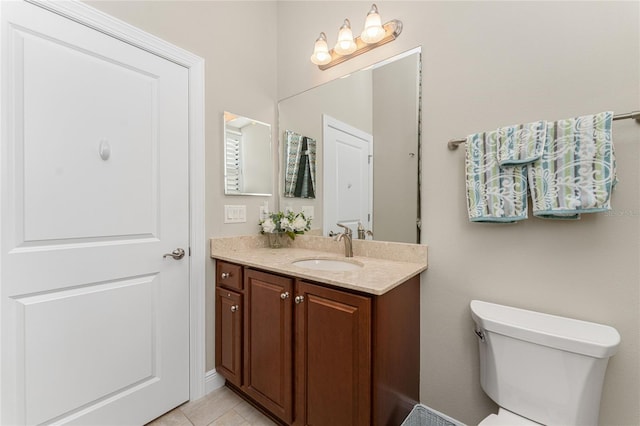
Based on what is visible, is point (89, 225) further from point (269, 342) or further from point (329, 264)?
point (329, 264)

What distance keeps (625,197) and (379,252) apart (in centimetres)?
104

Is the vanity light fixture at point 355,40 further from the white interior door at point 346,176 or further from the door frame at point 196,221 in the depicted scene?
the door frame at point 196,221

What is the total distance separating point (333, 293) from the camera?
1.12 m

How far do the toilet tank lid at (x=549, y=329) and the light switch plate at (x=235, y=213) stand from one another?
1499mm

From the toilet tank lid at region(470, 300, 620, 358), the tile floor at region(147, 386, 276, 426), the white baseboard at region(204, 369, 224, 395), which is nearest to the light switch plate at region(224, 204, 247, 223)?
the white baseboard at region(204, 369, 224, 395)

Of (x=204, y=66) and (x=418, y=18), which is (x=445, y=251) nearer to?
(x=418, y=18)

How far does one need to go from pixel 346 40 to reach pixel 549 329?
69.3 inches

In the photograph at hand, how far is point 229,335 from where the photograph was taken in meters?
1.63

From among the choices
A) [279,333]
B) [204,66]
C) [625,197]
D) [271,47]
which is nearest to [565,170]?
[625,197]

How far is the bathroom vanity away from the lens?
3.43ft

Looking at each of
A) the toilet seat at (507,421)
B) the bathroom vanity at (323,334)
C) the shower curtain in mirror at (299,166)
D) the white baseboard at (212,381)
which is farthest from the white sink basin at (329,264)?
the white baseboard at (212,381)

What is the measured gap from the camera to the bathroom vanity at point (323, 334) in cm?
104

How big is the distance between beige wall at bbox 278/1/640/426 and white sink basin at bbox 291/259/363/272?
0.44 metres

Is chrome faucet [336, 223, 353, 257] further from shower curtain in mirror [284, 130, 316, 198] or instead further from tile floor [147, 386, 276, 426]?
tile floor [147, 386, 276, 426]
